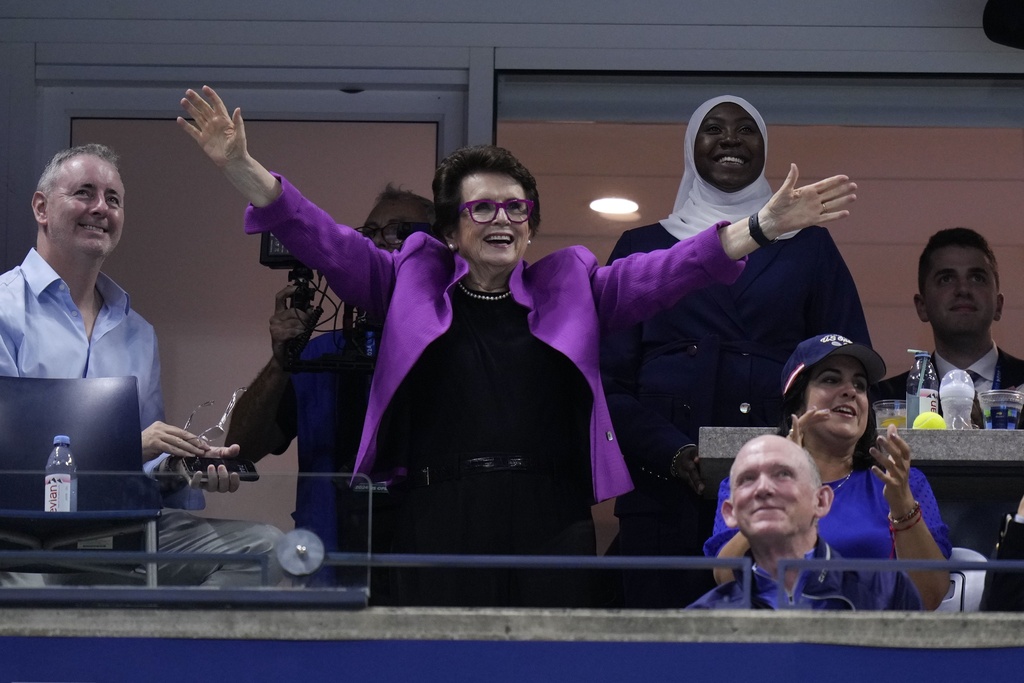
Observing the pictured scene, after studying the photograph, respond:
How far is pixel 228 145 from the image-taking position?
9.37 feet

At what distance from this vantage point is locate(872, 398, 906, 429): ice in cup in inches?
135

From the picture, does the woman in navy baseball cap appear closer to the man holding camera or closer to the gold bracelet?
the gold bracelet

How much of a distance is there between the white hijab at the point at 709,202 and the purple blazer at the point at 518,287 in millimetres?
582

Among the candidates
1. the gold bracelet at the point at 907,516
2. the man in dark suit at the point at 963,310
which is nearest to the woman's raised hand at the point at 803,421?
the gold bracelet at the point at 907,516

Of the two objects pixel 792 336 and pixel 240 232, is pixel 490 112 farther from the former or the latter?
pixel 792 336

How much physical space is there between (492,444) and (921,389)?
3.72 ft

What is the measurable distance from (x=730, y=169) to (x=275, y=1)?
174 centimetres

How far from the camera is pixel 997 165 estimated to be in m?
4.82

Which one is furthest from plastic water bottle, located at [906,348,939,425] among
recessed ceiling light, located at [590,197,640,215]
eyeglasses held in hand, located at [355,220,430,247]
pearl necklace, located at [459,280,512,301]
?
recessed ceiling light, located at [590,197,640,215]

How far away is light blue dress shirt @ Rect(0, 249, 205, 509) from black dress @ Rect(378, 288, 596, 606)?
70 cm

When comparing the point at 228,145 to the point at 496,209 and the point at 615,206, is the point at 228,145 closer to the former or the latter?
the point at 496,209

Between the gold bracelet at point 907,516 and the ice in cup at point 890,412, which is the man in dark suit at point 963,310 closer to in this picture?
the ice in cup at point 890,412

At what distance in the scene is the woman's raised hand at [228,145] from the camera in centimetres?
286

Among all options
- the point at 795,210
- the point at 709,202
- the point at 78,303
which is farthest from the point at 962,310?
the point at 78,303
